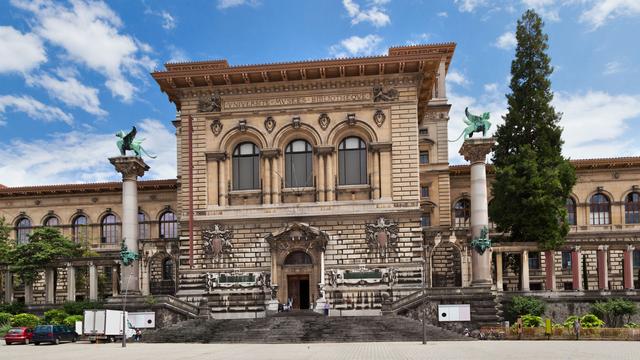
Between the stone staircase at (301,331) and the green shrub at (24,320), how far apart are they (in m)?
8.57

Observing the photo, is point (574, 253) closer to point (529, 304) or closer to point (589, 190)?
point (529, 304)

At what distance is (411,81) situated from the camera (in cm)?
4594

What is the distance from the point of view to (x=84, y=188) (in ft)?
203

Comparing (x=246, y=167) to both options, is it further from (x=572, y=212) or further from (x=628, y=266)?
(x=572, y=212)

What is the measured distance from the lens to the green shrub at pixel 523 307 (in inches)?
1580

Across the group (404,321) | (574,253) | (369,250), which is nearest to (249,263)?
(369,250)

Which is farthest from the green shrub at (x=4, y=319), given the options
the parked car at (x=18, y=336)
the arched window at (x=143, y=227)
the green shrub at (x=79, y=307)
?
the arched window at (x=143, y=227)

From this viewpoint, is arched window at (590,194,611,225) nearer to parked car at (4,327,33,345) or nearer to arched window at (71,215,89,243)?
arched window at (71,215,89,243)

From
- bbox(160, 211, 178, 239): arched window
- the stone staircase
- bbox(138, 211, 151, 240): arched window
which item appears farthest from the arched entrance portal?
bbox(138, 211, 151, 240): arched window

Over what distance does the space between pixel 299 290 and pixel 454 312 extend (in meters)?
10.8

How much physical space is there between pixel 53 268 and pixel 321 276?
1980 centimetres

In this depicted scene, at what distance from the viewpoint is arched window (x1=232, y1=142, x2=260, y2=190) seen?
4684 cm

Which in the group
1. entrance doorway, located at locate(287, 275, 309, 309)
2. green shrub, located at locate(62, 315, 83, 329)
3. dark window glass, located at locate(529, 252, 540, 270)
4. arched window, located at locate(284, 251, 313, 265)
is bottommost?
green shrub, located at locate(62, 315, 83, 329)

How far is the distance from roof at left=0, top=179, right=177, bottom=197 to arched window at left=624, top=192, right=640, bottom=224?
120 ft
